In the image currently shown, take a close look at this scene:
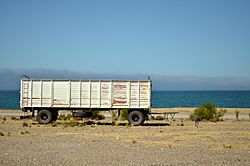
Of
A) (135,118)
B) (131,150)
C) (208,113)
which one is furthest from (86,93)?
(131,150)

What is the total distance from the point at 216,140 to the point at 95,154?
821 centimetres

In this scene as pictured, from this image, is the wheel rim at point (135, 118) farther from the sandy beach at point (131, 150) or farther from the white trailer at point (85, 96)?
the sandy beach at point (131, 150)

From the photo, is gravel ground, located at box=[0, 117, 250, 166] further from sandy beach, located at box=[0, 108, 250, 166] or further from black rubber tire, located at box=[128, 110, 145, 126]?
black rubber tire, located at box=[128, 110, 145, 126]

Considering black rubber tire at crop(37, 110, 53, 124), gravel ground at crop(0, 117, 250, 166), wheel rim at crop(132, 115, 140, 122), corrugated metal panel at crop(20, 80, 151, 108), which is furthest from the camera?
black rubber tire at crop(37, 110, 53, 124)

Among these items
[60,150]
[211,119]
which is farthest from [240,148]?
[211,119]

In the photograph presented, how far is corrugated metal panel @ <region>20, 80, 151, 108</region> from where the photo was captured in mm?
32188

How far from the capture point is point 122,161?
601 inches

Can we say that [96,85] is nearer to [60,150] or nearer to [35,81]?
[35,81]

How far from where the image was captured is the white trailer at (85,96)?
32.2 metres

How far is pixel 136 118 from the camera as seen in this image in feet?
107

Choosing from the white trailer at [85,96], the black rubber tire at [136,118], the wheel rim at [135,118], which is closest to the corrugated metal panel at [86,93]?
the white trailer at [85,96]

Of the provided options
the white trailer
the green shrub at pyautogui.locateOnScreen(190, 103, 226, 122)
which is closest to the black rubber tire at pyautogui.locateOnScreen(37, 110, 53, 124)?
the white trailer

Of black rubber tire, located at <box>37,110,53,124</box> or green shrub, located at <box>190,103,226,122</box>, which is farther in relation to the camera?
green shrub, located at <box>190,103,226,122</box>

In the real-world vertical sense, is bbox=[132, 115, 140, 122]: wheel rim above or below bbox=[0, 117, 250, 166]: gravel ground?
above
